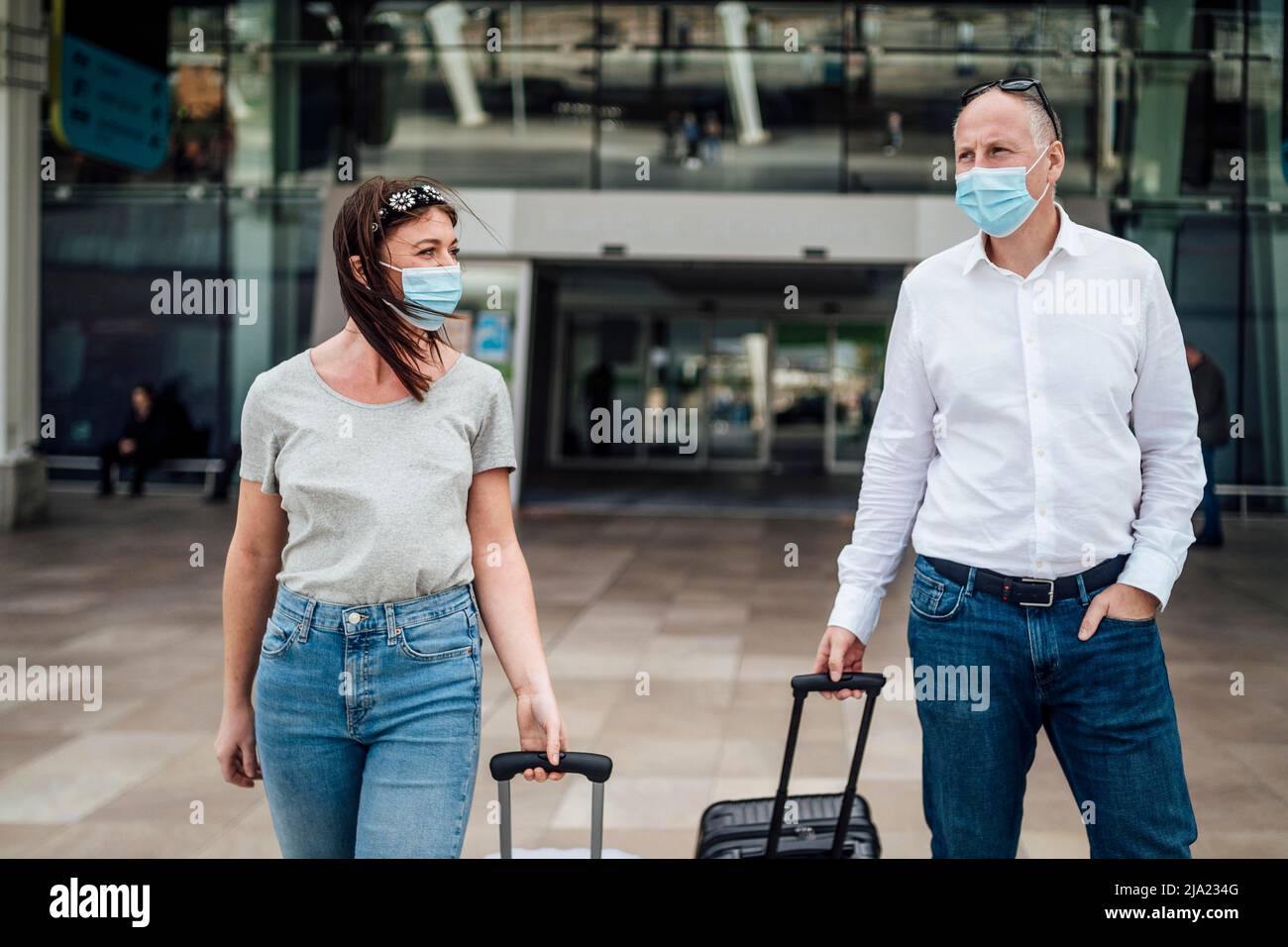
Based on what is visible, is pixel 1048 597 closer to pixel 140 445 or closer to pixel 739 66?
pixel 739 66

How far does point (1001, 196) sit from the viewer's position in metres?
2.29

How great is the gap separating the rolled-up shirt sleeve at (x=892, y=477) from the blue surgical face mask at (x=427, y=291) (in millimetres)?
867

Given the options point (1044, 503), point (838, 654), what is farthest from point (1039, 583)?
point (838, 654)

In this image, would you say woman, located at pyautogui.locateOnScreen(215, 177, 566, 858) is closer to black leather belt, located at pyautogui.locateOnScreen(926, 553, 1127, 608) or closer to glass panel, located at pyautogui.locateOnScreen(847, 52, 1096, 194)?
black leather belt, located at pyautogui.locateOnScreen(926, 553, 1127, 608)

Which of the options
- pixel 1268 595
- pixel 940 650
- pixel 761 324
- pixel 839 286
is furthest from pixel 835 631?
pixel 761 324

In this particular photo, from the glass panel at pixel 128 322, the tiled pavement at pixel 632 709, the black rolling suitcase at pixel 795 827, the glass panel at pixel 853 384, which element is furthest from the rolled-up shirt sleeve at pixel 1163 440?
the glass panel at pixel 853 384

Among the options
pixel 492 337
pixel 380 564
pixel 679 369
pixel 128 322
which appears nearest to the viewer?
pixel 380 564

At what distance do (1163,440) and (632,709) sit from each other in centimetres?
383

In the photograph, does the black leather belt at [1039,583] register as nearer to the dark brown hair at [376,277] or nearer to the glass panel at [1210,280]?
the dark brown hair at [376,277]

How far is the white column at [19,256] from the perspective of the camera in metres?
11.4

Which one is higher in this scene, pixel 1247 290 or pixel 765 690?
pixel 1247 290
